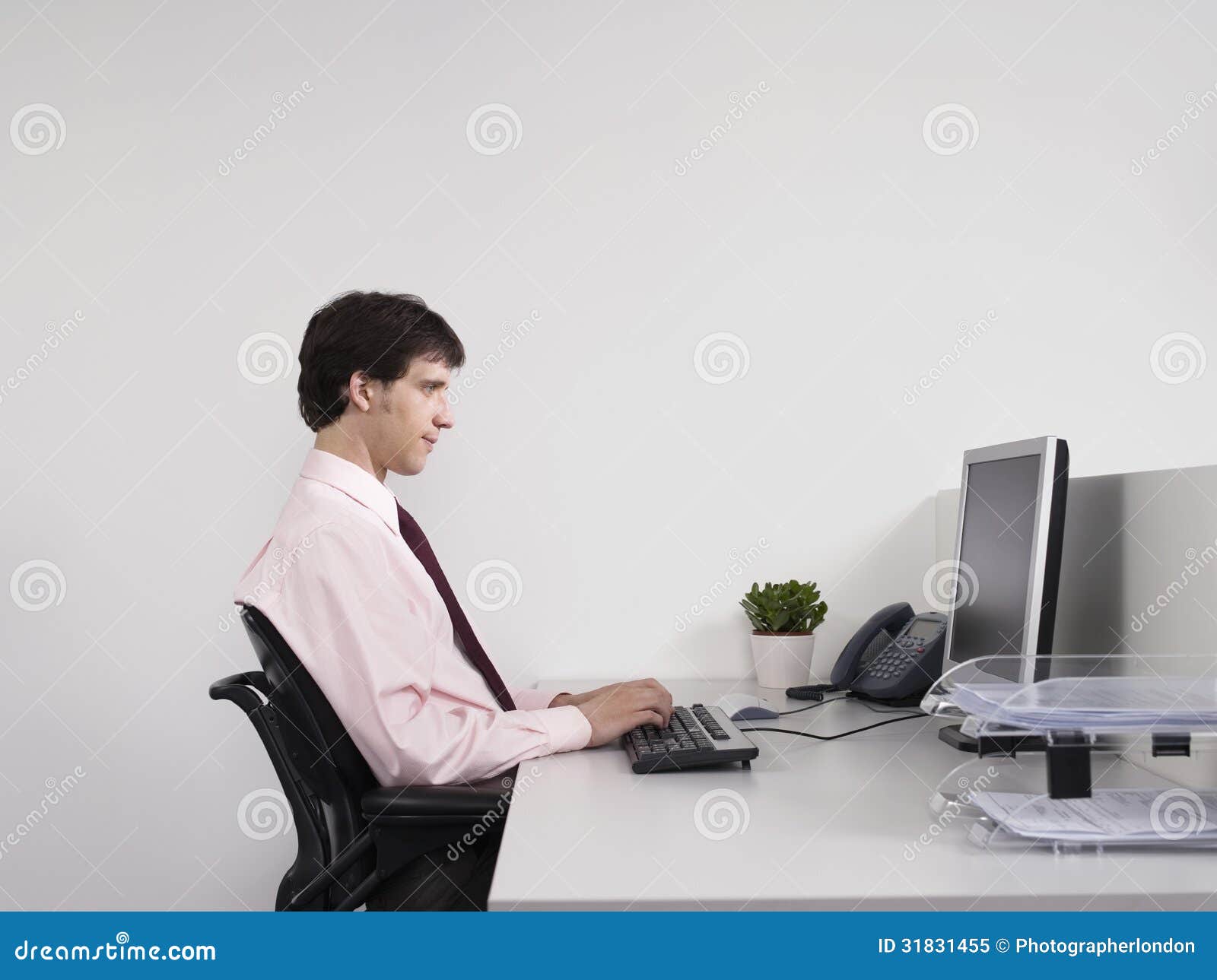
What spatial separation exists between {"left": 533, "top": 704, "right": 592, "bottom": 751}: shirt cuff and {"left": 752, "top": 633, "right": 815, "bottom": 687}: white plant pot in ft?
2.46

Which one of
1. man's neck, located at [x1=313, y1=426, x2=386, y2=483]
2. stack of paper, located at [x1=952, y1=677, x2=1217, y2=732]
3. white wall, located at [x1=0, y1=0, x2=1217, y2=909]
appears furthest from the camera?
white wall, located at [x1=0, y1=0, x2=1217, y2=909]

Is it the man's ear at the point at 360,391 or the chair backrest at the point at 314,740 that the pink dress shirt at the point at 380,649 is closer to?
the chair backrest at the point at 314,740

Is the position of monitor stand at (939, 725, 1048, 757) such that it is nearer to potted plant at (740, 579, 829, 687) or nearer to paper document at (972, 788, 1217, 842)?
paper document at (972, 788, 1217, 842)

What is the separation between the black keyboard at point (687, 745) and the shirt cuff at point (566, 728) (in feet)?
0.23

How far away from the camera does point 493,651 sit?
2.40 meters

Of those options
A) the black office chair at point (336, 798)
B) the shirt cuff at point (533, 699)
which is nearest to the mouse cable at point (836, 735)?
the shirt cuff at point (533, 699)

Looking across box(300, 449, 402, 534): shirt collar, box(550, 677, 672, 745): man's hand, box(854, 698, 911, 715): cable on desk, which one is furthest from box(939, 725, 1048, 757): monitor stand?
box(300, 449, 402, 534): shirt collar

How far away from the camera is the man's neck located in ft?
5.91

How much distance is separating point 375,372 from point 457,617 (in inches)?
18.3

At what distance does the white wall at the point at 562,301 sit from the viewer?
Result: 7.80ft

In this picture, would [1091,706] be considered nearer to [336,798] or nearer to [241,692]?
[336,798]

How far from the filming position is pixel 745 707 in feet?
6.38
